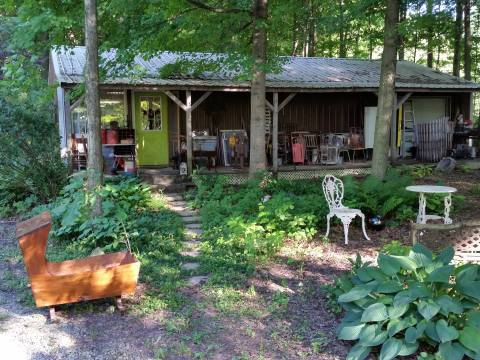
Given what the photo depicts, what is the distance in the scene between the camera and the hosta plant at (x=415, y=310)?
374cm

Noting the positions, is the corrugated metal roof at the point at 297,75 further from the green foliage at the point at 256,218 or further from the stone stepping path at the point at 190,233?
the stone stepping path at the point at 190,233

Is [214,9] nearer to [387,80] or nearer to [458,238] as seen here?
[387,80]

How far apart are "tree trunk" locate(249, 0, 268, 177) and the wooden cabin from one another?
1628mm

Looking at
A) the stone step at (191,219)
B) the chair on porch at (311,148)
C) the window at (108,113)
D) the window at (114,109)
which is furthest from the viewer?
the chair on porch at (311,148)

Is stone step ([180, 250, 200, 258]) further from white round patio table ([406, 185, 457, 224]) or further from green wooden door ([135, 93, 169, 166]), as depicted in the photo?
green wooden door ([135, 93, 169, 166])

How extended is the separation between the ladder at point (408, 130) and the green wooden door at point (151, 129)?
7.84 metres

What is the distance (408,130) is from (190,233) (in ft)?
35.6

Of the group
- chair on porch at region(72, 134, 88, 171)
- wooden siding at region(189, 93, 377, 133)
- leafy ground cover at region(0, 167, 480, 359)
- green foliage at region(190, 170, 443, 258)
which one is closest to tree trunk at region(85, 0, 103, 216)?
leafy ground cover at region(0, 167, 480, 359)

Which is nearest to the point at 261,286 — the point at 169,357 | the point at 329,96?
the point at 169,357

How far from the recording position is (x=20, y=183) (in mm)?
10336

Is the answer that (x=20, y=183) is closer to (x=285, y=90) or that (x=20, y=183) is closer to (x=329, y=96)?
(x=285, y=90)

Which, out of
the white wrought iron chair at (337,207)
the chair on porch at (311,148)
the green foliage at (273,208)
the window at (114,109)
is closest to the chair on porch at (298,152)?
the chair on porch at (311,148)

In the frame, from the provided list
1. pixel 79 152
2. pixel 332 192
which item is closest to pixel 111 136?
pixel 79 152

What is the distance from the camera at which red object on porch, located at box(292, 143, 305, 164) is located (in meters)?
14.1
